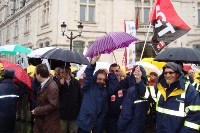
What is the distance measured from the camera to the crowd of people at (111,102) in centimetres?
342

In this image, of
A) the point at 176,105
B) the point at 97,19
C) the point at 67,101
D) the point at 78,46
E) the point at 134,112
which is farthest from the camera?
the point at 97,19

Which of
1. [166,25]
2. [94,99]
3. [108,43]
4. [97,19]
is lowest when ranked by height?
[94,99]

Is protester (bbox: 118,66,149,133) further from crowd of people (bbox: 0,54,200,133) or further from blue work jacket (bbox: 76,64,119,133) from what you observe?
blue work jacket (bbox: 76,64,119,133)

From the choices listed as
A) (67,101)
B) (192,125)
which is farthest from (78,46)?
(192,125)

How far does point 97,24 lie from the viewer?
20.1 metres

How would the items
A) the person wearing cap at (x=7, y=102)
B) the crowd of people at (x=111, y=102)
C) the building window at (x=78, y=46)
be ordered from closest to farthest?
the crowd of people at (x=111, y=102), the person wearing cap at (x=7, y=102), the building window at (x=78, y=46)

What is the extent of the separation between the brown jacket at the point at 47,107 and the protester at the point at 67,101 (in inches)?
→ 41.7

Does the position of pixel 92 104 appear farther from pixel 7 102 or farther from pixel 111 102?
pixel 7 102

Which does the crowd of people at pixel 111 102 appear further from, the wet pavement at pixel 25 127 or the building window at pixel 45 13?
the building window at pixel 45 13

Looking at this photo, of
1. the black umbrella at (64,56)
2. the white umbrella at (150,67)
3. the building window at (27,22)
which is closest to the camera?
the black umbrella at (64,56)

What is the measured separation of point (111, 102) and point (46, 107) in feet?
4.59

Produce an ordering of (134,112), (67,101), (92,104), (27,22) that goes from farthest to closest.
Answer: (27,22)
(67,101)
(92,104)
(134,112)

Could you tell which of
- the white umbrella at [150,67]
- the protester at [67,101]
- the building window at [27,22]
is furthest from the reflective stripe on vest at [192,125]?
the building window at [27,22]

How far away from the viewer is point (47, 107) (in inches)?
165
